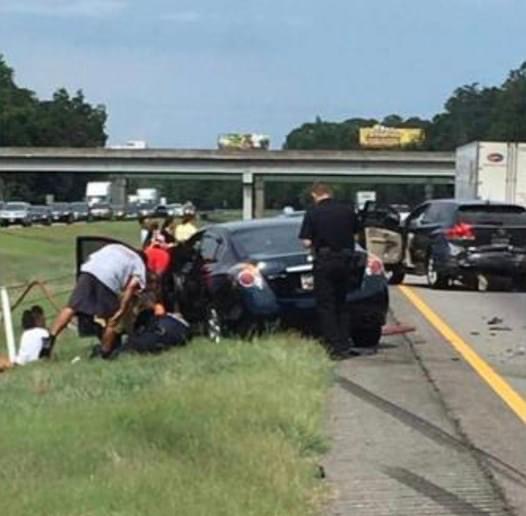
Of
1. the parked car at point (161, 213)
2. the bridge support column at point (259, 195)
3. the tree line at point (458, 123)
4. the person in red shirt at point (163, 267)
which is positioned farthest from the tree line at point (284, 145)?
the person in red shirt at point (163, 267)

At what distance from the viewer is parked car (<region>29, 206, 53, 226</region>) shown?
102438 mm

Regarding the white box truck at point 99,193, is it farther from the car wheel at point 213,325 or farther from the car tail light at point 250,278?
the car tail light at point 250,278

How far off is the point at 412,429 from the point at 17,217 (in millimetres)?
89863

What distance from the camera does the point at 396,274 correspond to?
1107 inches

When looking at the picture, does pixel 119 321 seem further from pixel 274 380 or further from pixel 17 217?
pixel 17 217

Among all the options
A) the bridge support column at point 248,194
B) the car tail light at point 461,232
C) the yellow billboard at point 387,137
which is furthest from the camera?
the yellow billboard at point 387,137

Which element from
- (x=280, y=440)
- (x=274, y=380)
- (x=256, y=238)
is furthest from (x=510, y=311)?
(x=280, y=440)

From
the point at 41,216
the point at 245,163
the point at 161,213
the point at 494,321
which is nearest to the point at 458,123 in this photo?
the point at 245,163

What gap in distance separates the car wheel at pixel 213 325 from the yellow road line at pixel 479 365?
8.28ft

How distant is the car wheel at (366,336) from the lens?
15.9m

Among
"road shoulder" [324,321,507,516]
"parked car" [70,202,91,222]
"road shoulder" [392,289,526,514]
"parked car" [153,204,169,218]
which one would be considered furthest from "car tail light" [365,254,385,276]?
"parked car" [70,202,91,222]

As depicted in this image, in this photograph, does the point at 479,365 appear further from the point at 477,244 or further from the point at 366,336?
the point at 477,244

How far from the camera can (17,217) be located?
322 feet

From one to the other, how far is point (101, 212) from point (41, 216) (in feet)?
47.0
